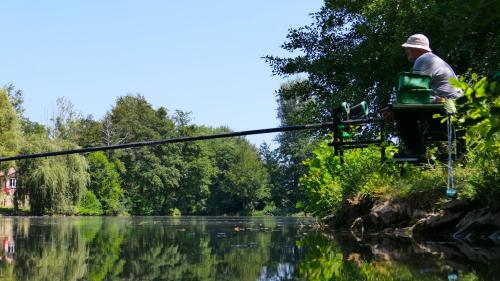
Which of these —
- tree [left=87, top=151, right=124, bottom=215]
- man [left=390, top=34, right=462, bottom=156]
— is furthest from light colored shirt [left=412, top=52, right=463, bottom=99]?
tree [left=87, top=151, right=124, bottom=215]

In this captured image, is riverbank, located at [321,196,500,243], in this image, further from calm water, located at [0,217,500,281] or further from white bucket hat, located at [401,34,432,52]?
white bucket hat, located at [401,34,432,52]

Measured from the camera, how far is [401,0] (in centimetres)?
1636

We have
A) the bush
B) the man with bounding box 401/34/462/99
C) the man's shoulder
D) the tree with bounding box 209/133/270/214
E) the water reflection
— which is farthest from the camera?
the tree with bounding box 209/133/270/214

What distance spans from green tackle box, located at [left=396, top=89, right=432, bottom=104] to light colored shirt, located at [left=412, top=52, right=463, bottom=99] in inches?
22.5

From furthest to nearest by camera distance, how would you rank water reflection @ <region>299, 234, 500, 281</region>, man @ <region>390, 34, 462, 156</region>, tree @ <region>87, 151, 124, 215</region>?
tree @ <region>87, 151, 124, 215</region> → man @ <region>390, 34, 462, 156</region> → water reflection @ <region>299, 234, 500, 281</region>

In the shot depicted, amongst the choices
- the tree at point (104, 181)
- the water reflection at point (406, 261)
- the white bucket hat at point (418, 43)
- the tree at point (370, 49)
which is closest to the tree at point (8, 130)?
the tree at point (370, 49)

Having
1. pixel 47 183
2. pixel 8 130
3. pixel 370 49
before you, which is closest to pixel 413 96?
pixel 370 49

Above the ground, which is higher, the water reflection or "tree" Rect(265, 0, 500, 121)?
"tree" Rect(265, 0, 500, 121)

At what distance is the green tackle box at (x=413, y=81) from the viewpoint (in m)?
5.99

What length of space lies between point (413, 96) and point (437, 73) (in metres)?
0.77

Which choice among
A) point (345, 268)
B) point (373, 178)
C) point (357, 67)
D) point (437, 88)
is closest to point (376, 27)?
point (357, 67)

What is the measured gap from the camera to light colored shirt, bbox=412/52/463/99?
261 inches

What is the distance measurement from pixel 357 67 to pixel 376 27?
4.03 feet

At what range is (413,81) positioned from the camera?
19.9 ft
